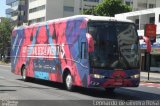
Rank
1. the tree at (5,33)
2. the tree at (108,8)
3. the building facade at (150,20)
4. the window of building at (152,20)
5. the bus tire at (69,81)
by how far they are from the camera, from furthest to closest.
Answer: the tree at (5,33)
the tree at (108,8)
the window of building at (152,20)
the building facade at (150,20)
the bus tire at (69,81)

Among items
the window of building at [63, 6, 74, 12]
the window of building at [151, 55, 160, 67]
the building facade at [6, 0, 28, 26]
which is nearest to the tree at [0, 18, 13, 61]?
the window of building at [63, 6, 74, 12]

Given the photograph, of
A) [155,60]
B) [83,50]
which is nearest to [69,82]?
[83,50]

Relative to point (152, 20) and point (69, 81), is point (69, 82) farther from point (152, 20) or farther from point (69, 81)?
point (152, 20)

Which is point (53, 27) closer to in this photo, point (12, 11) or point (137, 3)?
point (137, 3)

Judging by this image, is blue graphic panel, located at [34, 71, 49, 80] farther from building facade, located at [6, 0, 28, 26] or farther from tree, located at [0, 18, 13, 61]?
building facade, located at [6, 0, 28, 26]

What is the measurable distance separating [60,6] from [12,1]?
98.2 feet

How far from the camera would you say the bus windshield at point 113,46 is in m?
18.3

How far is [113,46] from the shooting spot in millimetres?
18500

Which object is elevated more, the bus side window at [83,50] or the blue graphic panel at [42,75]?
the bus side window at [83,50]

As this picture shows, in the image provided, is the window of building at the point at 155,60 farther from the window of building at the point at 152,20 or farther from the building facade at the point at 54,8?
the building facade at the point at 54,8

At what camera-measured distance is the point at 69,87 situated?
2067 centimetres

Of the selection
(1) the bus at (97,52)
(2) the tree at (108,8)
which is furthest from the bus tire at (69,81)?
(2) the tree at (108,8)

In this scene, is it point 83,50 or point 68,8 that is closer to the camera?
point 83,50

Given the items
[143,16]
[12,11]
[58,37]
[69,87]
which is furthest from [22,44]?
[12,11]
